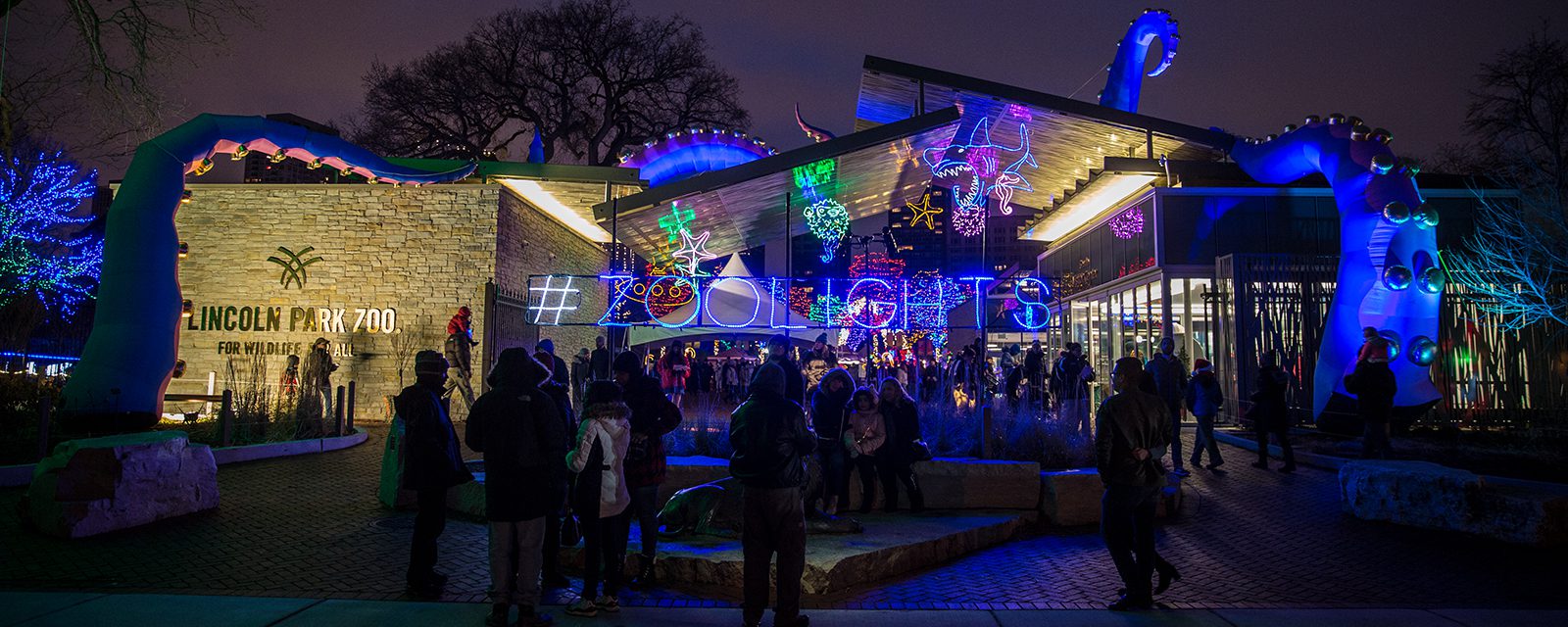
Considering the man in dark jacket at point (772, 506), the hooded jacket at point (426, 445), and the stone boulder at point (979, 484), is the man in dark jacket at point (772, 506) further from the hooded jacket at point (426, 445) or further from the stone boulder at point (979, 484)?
the stone boulder at point (979, 484)

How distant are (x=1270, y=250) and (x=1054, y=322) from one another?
9.60m

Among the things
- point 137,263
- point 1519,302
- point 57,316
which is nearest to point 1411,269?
point 1519,302

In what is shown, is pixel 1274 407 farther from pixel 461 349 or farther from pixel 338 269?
pixel 338 269

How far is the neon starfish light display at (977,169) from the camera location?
16922mm

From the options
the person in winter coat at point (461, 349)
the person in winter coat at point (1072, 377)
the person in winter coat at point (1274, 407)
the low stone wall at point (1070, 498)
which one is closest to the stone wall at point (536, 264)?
the person in winter coat at point (461, 349)

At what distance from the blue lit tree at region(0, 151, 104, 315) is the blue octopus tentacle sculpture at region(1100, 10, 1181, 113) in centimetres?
2400

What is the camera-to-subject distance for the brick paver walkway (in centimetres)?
555

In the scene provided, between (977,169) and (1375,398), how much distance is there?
480 inches

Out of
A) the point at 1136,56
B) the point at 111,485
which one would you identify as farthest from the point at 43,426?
the point at 1136,56

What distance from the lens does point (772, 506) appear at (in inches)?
183

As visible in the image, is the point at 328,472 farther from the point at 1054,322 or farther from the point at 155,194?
the point at 1054,322

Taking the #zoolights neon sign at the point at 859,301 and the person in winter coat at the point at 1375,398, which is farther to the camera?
the #zoolights neon sign at the point at 859,301

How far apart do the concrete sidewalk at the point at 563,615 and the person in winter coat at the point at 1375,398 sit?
507cm

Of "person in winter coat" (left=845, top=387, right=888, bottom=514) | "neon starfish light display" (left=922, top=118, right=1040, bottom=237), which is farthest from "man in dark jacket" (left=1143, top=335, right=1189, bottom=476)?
"neon starfish light display" (left=922, top=118, right=1040, bottom=237)
